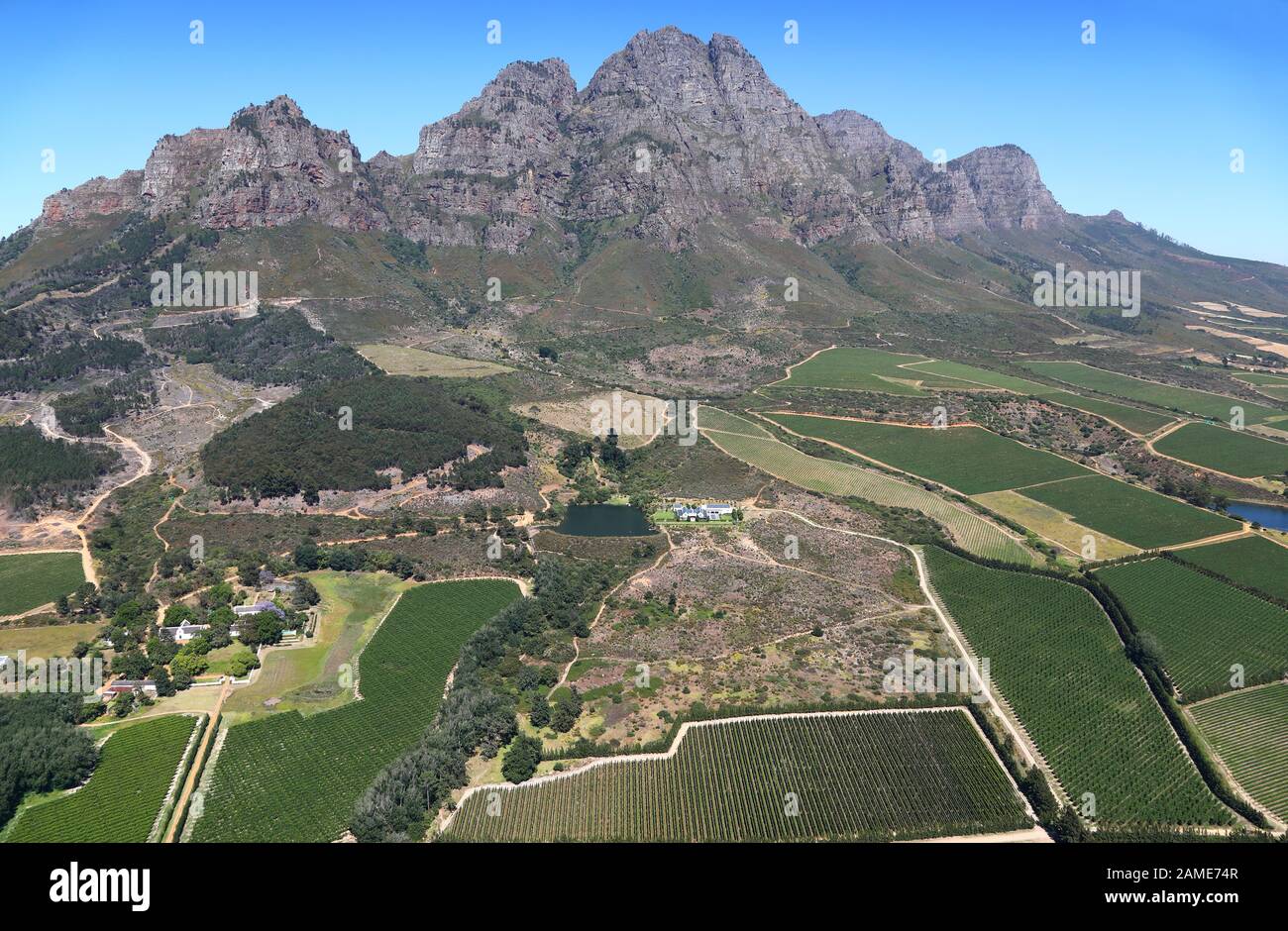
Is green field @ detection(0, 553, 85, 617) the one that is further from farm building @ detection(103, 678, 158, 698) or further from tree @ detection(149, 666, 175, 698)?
tree @ detection(149, 666, 175, 698)

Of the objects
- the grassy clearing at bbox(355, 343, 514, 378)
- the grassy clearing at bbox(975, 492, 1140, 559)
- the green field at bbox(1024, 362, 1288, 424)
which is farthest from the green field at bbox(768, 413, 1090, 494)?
the grassy clearing at bbox(355, 343, 514, 378)

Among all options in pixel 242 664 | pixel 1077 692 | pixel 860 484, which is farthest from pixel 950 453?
pixel 242 664

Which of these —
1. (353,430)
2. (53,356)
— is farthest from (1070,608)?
(53,356)

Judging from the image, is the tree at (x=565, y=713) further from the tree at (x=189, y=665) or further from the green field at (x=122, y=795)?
the tree at (x=189, y=665)

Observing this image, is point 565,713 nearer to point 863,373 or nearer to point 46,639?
point 46,639

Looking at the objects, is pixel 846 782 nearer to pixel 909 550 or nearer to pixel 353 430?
pixel 909 550

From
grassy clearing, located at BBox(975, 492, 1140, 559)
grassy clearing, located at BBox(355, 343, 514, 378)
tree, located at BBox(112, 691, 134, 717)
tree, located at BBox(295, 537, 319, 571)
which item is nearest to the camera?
tree, located at BBox(112, 691, 134, 717)
